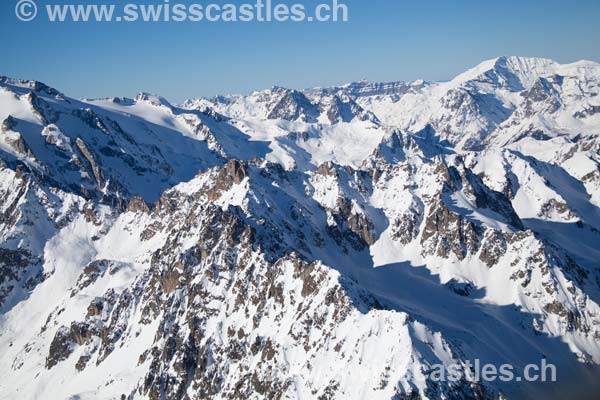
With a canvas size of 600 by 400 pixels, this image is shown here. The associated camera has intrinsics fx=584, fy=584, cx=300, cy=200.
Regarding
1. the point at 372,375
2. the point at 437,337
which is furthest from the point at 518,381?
the point at 372,375

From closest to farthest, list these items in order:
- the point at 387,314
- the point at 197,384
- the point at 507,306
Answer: the point at 387,314 → the point at 197,384 → the point at 507,306

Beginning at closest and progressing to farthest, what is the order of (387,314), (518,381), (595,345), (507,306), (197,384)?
1. (387,314)
2. (197,384)
3. (518,381)
4. (595,345)
5. (507,306)

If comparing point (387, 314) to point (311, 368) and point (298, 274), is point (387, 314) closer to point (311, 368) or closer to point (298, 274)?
point (311, 368)

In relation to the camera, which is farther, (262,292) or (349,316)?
(262,292)

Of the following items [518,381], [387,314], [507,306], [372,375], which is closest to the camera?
[372,375]

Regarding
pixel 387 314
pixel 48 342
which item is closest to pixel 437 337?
pixel 387 314

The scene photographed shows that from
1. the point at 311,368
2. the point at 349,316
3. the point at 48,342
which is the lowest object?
the point at 48,342

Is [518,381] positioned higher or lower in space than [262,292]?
lower

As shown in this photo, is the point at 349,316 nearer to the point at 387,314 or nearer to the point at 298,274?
the point at 387,314

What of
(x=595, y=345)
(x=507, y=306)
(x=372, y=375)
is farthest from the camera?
(x=507, y=306)
